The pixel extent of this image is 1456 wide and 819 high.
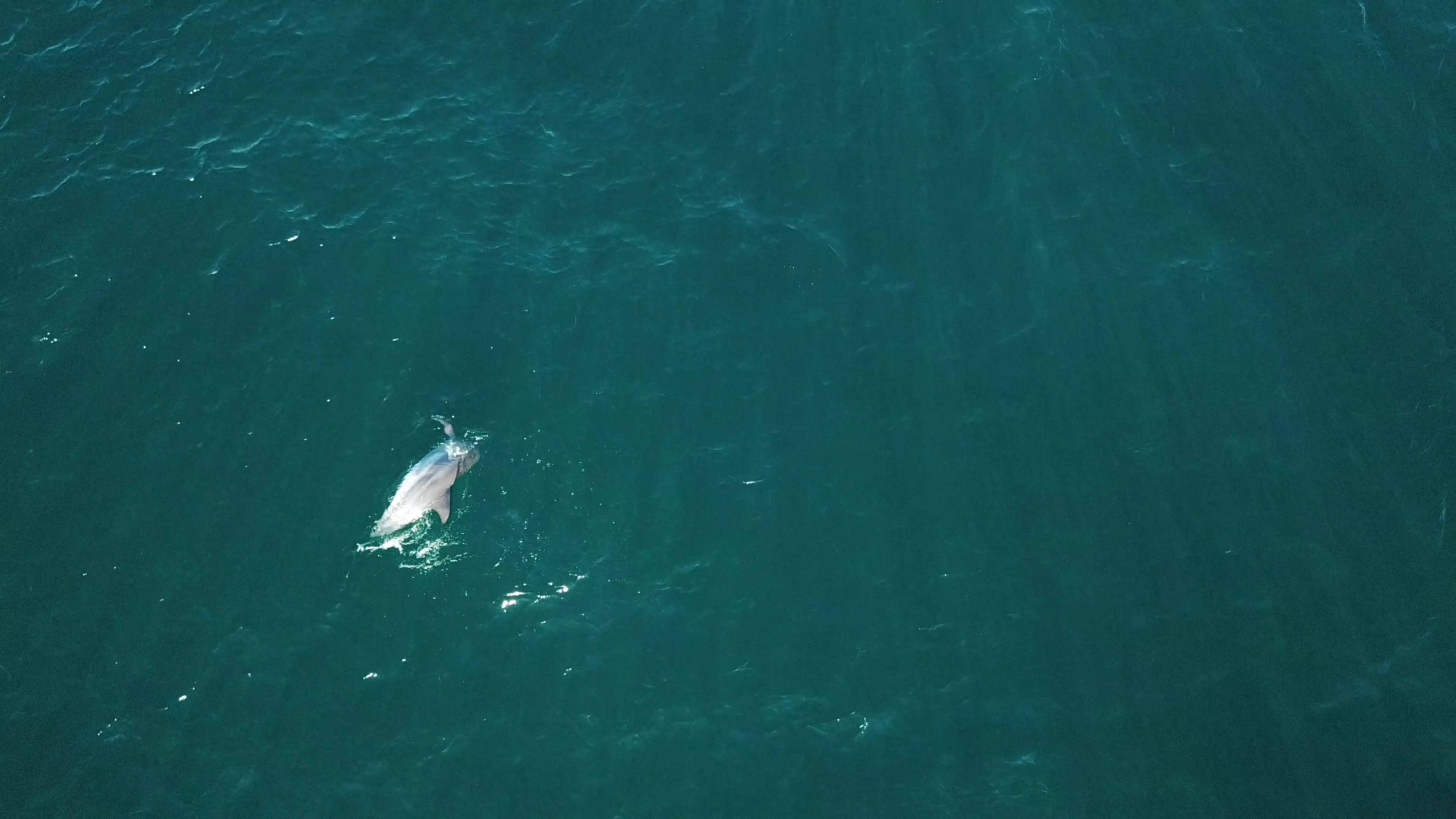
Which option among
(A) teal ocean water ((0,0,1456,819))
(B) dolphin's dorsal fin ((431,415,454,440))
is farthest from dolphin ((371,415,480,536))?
(B) dolphin's dorsal fin ((431,415,454,440))

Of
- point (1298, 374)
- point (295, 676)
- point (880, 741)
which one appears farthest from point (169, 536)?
point (1298, 374)

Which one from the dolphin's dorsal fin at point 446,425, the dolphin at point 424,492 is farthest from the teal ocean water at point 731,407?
the dolphin's dorsal fin at point 446,425

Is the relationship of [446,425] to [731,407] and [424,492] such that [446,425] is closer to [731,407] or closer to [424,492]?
[424,492]

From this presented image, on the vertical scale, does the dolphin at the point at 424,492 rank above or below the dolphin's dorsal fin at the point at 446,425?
below

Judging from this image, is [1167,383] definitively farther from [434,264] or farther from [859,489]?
[434,264]

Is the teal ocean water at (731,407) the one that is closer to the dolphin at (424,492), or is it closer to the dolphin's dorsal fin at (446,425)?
the dolphin at (424,492)

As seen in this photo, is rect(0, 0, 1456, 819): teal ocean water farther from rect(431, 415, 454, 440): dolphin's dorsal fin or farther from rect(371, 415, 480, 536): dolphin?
rect(431, 415, 454, 440): dolphin's dorsal fin
